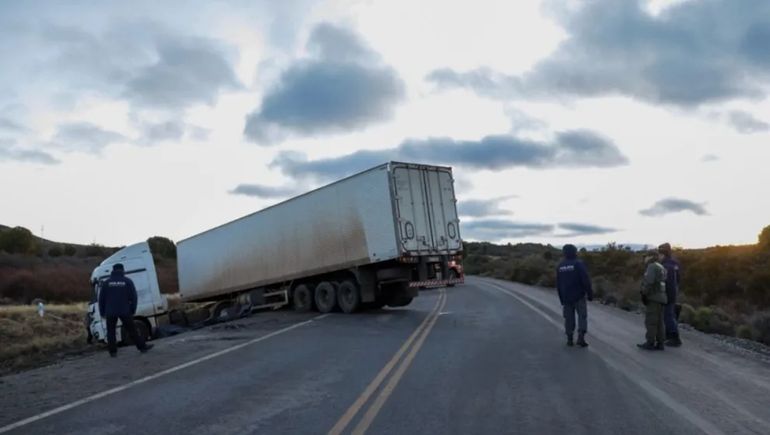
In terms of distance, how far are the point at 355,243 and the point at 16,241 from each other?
60108 mm

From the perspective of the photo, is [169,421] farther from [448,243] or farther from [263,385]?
[448,243]

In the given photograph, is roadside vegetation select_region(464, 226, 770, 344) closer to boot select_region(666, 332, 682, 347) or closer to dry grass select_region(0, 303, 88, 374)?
boot select_region(666, 332, 682, 347)

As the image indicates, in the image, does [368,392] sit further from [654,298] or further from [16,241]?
[16,241]

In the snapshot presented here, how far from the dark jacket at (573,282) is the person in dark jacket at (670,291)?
139cm

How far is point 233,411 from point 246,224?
17.5 meters

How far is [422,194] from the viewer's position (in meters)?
20.1

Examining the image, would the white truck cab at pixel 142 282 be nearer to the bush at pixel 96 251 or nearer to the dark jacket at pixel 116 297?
the dark jacket at pixel 116 297

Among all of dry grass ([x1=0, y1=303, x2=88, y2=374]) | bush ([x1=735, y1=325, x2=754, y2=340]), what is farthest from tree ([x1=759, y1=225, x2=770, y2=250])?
dry grass ([x1=0, y1=303, x2=88, y2=374])

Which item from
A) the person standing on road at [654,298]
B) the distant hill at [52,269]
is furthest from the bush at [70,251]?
the person standing on road at [654,298]

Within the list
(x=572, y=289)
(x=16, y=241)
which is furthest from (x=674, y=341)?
Result: (x=16, y=241)

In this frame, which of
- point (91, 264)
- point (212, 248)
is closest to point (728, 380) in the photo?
point (212, 248)

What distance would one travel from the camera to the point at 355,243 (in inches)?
798

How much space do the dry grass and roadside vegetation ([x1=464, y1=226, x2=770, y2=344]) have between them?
53.9ft

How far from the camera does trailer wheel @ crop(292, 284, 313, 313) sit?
73.4ft
